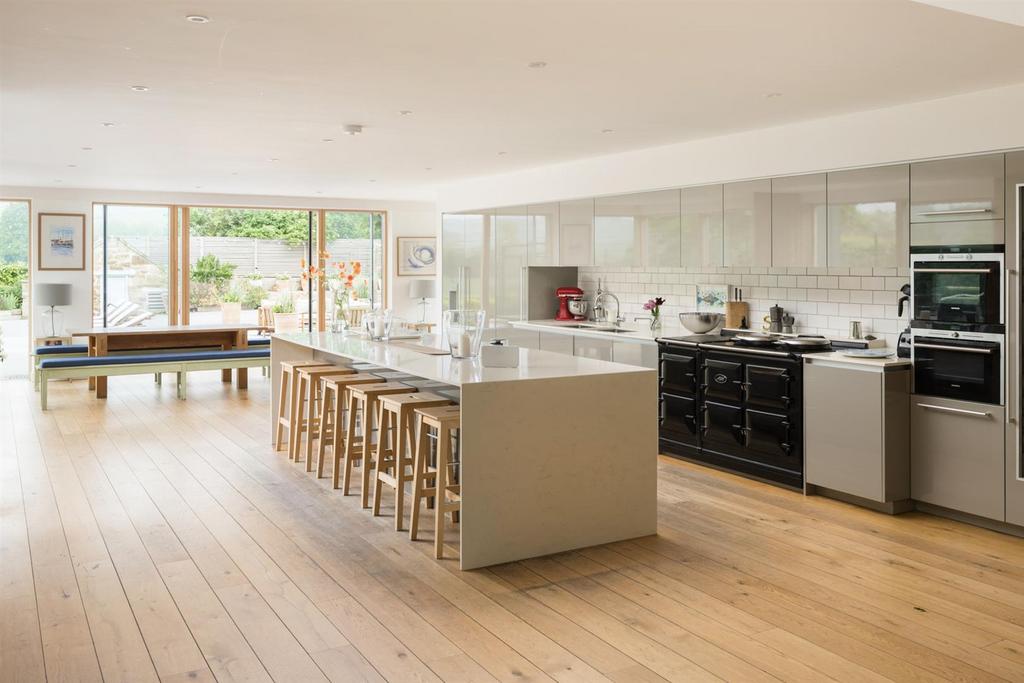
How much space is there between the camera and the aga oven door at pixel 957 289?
4.56 meters

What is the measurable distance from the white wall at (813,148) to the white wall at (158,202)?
354cm

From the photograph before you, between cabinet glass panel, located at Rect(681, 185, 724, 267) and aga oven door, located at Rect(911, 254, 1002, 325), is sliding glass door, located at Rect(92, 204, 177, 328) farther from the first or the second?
aga oven door, located at Rect(911, 254, 1002, 325)

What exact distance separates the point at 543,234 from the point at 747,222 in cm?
268

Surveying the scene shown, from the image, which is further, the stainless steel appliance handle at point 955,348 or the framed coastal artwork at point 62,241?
the framed coastal artwork at point 62,241

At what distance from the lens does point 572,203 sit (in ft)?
26.1

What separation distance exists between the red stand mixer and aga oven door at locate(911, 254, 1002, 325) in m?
3.94

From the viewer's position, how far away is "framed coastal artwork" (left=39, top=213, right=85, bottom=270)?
35.4 feet

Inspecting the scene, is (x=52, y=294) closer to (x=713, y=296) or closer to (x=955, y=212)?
(x=713, y=296)

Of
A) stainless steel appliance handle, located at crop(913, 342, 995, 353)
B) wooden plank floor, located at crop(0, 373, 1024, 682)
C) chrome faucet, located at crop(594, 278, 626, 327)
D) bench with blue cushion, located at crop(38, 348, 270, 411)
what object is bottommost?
wooden plank floor, located at crop(0, 373, 1024, 682)

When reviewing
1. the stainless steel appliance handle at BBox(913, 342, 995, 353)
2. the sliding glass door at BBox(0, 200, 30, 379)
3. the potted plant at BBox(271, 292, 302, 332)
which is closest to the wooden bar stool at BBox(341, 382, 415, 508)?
the stainless steel appliance handle at BBox(913, 342, 995, 353)

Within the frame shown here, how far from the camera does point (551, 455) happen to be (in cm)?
423

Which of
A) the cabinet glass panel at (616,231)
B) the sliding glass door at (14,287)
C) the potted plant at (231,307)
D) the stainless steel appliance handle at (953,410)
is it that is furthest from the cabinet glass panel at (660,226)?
the sliding glass door at (14,287)

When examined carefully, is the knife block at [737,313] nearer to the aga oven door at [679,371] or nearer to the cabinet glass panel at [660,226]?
the cabinet glass panel at [660,226]

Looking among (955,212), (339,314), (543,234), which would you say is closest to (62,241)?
(339,314)
